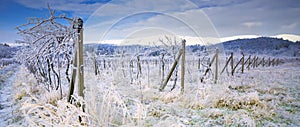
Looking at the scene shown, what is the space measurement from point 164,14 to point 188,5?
0.94 metres

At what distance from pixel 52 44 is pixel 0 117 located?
2359mm

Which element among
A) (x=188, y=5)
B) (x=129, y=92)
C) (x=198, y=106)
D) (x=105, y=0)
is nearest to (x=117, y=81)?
(x=129, y=92)

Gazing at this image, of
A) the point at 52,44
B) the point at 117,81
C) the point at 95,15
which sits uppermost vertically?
the point at 95,15

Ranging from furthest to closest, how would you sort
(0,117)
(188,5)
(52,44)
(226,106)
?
(188,5) → (226,106) → (0,117) → (52,44)

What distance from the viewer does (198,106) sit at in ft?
14.5

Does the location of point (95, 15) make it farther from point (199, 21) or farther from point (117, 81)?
point (199, 21)

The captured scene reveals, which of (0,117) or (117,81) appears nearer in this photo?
(0,117)

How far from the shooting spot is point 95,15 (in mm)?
5055

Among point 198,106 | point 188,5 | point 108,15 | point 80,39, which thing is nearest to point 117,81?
point 108,15

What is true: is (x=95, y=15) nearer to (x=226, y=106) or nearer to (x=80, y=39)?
(x=80, y=39)

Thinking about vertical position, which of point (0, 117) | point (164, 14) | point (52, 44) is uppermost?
point (164, 14)

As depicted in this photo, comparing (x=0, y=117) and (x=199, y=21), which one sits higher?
(x=199, y=21)

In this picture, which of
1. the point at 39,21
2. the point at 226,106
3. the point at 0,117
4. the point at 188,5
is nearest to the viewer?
the point at 39,21

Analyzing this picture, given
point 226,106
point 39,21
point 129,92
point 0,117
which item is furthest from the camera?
point 129,92
